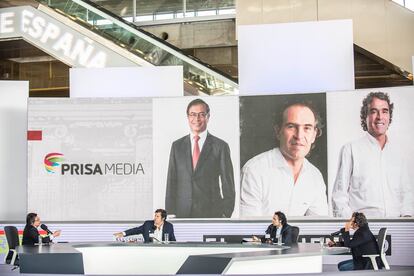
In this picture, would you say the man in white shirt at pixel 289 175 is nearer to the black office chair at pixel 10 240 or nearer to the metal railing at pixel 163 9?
the black office chair at pixel 10 240

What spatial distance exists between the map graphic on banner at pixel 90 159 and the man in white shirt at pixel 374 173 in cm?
288

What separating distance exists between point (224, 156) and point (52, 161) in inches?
103

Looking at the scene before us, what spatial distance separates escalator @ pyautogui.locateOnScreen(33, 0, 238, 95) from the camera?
15.0m

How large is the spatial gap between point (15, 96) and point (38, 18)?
316cm

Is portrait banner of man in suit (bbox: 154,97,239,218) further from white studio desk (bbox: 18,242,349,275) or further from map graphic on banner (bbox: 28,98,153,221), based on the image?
white studio desk (bbox: 18,242,349,275)

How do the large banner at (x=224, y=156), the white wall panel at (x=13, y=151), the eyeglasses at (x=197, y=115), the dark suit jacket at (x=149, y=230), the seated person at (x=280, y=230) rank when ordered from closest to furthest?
the seated person at (x=280, y=230) → the dark suit jacket at (x=149, y=230) → the large banner at (x=224, y=156) → the eyeglasses at (x=197, y=115) → the white wall panel at (x=13, y=151)

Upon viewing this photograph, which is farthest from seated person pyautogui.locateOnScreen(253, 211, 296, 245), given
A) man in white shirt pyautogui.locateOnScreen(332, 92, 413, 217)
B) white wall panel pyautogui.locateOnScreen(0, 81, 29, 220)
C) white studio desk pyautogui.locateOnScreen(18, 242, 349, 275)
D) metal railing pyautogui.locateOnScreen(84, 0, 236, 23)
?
metal railing pyautogui.locateOnScreen(84, 0, 236, 23)

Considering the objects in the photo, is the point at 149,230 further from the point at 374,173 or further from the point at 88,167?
the point at 374,173

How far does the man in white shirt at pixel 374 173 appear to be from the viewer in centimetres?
1182

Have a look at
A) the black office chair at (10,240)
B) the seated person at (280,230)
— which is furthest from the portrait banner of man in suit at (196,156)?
the black office chair at (10,240)

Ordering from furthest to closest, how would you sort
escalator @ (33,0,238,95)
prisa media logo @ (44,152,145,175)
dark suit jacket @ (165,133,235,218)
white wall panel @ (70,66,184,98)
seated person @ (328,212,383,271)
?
escalator @ (33,0,238,95) → white wall panel @ (70,66,184,98) → prisa media logo @ (44,152,145,175) → dark suit jacket @ (165,133,235,218) → seated person @ (328,212,383,271)

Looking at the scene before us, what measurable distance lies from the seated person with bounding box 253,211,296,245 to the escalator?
16.0 feet

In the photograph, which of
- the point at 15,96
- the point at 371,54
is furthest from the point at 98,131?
the point at 371,54

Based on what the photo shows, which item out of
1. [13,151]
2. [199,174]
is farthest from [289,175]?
[13,151]
